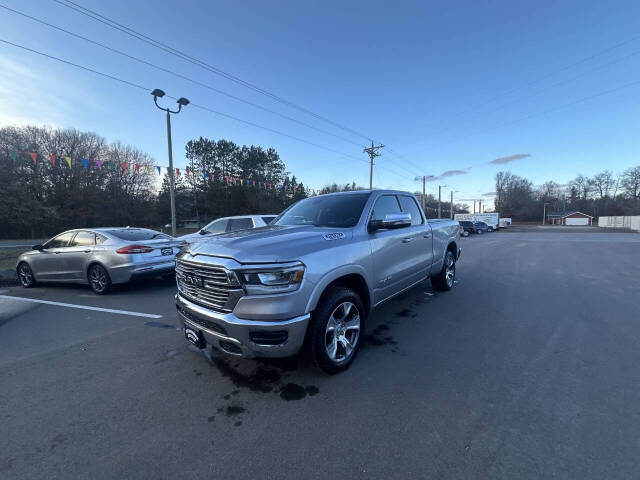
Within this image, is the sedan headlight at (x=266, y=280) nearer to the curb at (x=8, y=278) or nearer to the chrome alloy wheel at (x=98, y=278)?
the chrome alloy wheel at (x=98, y=278)

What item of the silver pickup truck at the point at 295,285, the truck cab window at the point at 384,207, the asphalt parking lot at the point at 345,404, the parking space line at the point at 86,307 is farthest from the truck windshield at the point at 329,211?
the parking space line at the point at 86,307

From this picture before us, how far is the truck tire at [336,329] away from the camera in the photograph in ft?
8.67

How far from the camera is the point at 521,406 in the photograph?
2.33 metres

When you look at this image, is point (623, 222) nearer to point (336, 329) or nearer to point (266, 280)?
point (336, 329)

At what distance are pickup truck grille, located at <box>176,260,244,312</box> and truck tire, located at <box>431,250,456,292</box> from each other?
4669 mm

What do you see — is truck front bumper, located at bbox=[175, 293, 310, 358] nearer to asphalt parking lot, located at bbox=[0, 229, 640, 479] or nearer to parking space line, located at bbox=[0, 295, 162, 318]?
asphalt parking lot, located at bbox=[0, 229, 640, 479]

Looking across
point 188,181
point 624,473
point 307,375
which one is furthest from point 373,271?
point 188,181

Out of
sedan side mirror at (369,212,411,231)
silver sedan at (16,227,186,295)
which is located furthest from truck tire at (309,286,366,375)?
silver sedan at (16,227,186,295)

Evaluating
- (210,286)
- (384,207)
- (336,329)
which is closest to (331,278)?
(336,329)

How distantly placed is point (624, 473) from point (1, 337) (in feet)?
23.0

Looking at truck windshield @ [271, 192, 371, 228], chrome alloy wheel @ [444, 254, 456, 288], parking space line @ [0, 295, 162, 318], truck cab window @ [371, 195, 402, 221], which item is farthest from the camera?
chrome alloy wheel @ [444, 254, 456, 288]

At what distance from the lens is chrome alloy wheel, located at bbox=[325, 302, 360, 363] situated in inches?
112

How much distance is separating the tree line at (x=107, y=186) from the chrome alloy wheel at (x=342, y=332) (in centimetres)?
2392

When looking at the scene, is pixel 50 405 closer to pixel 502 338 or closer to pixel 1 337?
pixel 1 337
